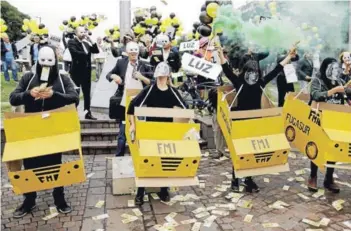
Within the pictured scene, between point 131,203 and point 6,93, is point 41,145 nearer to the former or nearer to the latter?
point 131,203

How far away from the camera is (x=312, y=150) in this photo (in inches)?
196

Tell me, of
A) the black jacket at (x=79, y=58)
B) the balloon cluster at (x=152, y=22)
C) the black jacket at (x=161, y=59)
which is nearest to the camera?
the black jacket at (x=161, y=59)

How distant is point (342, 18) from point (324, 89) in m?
2.05

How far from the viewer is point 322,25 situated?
6.28 metres

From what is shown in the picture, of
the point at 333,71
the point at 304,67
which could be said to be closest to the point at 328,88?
the point at 333,71

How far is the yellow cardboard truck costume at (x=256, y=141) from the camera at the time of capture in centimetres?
482

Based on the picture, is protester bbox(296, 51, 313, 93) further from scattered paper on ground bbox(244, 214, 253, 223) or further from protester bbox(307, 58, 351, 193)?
scattered paper on ground bbox(244, 214, 253, 223)

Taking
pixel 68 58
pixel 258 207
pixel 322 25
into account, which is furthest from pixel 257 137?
pixel 68 58

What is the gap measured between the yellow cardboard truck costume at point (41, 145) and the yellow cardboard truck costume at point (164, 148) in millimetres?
661

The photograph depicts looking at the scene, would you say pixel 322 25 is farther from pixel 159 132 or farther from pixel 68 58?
pixel 68 58

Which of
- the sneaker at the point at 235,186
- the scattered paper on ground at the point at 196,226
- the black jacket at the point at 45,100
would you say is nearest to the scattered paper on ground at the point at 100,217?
the scattered paper on ground at the point at 196,226

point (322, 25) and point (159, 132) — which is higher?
point (322, 25)

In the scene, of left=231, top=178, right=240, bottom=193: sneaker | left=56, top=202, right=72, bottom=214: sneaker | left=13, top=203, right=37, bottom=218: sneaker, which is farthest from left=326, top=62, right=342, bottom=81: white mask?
left=13, top=203, right=37, bottom=218: sneaker

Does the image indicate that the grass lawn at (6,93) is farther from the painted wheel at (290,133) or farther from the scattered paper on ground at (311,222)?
the scattered paper on ground at (311,222)
